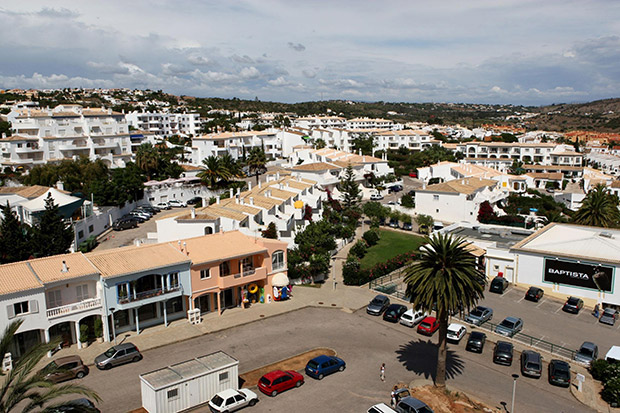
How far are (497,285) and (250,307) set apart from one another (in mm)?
21813

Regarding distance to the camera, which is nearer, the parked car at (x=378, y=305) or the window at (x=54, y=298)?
the window at (x=54, y=298)

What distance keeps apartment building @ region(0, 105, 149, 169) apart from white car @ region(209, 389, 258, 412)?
6612cm

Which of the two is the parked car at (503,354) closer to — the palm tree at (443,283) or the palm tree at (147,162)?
the palm tree at (443,283)

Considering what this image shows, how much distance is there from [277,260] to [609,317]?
25.7 metres

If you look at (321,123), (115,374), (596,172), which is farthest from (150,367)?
(321,123)

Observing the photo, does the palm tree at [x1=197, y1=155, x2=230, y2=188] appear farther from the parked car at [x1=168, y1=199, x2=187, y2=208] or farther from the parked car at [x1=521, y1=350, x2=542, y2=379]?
the parked car at [x1=521, y1=350, x2=542, y2=379]

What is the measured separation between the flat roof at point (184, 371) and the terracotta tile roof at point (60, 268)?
8728 mm

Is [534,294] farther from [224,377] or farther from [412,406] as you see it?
[224,377]

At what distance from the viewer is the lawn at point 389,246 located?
161 ft

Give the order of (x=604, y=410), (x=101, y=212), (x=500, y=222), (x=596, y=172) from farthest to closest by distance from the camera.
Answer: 1. (x=596, y=172)
2. (x=500, y=222)
3. (x=101, y=212)
4. (x=604, y=410)

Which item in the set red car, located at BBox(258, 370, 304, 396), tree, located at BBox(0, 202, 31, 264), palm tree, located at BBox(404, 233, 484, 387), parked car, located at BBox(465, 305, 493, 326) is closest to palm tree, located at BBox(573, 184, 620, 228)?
parked car, located at BBox(465, 305, 493, 326)

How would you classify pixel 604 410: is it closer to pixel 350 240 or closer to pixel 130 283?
pixel 130 283

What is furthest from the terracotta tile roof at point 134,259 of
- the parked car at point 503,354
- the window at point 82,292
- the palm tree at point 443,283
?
the parked car at point 503,354

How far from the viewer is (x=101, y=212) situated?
51969mm
